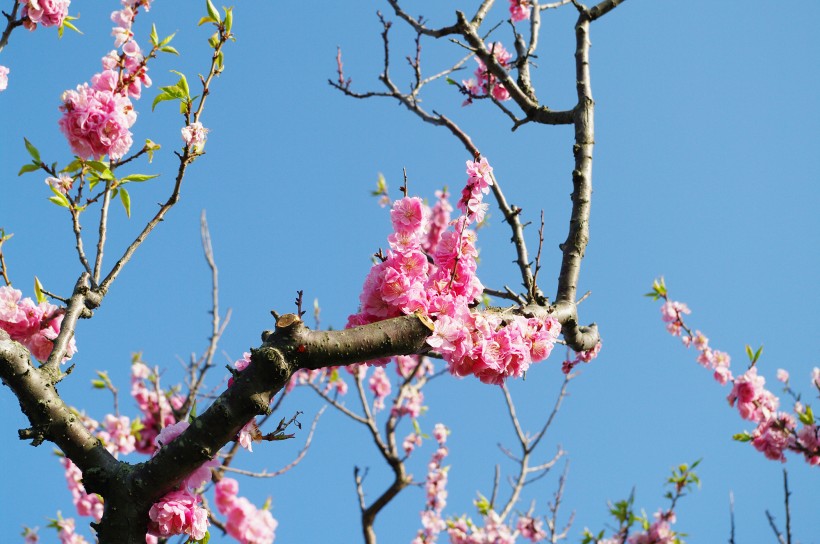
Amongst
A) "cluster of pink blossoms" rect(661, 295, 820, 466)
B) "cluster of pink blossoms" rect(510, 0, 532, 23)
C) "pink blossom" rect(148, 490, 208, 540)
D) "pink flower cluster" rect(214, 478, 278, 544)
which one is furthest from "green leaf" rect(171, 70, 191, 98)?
"cluster of pink blossoms" rect(661, 295, 820, 466)

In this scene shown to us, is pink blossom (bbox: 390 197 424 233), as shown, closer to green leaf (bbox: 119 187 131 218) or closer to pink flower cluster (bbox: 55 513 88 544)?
green leaf (bbox: 119 187 131 218)

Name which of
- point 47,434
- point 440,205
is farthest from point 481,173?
point 47,434

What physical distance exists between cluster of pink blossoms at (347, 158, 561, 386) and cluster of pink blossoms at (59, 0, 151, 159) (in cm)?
143

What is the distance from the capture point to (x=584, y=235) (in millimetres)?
2656

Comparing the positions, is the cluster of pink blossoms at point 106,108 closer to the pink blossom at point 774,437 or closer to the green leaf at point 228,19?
the green leaf at point 228,19

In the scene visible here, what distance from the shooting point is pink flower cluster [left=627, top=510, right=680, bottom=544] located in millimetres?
5379

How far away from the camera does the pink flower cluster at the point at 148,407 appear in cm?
524

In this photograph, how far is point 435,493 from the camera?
718cm

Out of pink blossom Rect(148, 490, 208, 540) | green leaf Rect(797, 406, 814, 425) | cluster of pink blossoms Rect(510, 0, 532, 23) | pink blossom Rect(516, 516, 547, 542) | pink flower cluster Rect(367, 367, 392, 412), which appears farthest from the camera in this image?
pink flower cluster Rect(367, 367, 392, 412)

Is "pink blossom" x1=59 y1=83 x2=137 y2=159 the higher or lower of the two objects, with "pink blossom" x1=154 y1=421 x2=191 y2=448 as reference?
higher

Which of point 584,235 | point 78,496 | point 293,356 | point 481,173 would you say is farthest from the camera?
point 78,496

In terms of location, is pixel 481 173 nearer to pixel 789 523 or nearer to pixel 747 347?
pixel 789 523

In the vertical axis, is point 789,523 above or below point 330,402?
below

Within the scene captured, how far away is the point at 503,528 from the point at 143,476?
15.5ft
